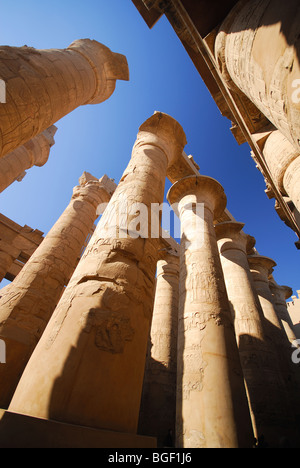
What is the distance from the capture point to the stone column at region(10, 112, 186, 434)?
6.75 feet

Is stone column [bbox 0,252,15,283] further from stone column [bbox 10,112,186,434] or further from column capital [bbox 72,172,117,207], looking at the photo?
stone column [bbox 10,112,186,434]

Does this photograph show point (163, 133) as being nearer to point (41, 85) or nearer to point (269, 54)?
point (41, 85)

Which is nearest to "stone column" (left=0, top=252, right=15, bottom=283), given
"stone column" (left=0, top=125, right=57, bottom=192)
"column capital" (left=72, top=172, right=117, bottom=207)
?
"stone column" (left=0, top=125, right=57, bottom=192)

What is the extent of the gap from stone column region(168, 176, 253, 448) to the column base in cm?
204

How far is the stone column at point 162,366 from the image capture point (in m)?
5.89

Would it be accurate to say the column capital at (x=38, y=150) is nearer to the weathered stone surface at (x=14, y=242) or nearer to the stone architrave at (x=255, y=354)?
the weathered stone surface at (x=14, y=242)

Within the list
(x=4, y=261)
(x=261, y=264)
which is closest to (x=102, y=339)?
(x=4, y=261)

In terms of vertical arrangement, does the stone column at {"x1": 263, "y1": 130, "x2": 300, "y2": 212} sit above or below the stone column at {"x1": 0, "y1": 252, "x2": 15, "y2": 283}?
below

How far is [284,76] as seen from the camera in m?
1.66

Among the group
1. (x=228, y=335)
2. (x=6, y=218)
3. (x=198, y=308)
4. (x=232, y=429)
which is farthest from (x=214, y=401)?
(x=6, y=218)

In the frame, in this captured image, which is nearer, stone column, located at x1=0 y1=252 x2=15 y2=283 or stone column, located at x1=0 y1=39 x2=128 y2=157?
stone column, located at x1=0 y1=39 x2=128 y2=157
